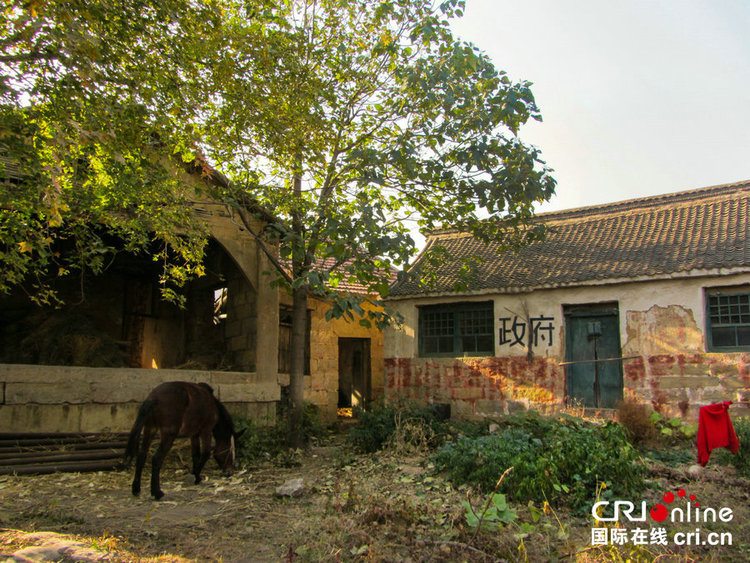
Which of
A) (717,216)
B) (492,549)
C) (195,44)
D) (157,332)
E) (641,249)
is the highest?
(195,44)

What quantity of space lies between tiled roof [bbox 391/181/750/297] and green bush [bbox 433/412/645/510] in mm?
5050

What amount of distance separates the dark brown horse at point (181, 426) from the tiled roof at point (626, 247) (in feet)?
20.9

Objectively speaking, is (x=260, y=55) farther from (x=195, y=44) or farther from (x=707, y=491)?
(x=707, y=491)

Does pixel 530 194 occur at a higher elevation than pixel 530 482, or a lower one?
higher

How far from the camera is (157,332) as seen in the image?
47.0 feet

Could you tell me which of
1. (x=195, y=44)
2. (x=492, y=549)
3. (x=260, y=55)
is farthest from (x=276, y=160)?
(x=492, y=549)

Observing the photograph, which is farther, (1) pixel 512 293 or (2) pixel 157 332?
(2) pixel 157 332

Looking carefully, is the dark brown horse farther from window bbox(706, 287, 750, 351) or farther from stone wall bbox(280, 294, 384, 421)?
window bbox(706, 287, 750, 351)

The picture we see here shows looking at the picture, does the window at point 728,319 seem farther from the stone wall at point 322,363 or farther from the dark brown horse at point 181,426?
the dark brown horse at point 181,426

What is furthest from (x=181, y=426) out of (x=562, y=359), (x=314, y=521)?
(x=562, y=359)

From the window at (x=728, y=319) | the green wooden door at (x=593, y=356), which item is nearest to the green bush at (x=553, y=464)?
the green wooden door at (x=593, y=356)

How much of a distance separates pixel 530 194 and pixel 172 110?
5.75 metres

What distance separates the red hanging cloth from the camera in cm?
758

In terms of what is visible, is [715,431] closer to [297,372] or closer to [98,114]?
[297,372]
